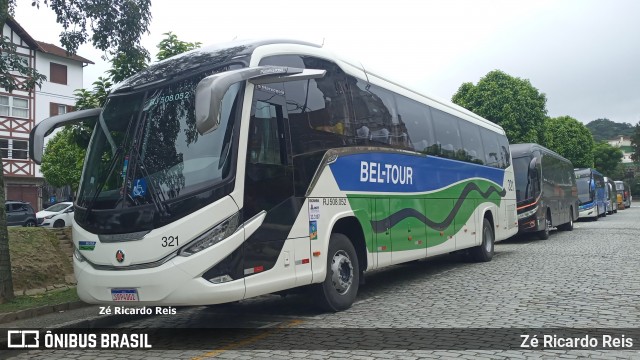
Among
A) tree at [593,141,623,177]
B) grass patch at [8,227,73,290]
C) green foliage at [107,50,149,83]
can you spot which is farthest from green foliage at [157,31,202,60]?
tree at [593,141,623,177]

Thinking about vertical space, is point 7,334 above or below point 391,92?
below

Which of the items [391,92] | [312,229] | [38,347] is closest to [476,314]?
[312,229]

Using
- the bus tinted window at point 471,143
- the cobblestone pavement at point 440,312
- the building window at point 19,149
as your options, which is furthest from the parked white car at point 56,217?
the cobblestone pavement at point 440,312

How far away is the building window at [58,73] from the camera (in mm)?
46875

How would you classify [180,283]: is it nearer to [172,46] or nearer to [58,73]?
[172,46]

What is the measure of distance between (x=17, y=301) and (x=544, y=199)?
17553 millimetres

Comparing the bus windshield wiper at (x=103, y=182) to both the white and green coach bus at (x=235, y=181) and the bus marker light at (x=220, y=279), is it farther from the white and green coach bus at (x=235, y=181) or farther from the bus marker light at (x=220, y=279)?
the bus marker light at (x=220, y=279)

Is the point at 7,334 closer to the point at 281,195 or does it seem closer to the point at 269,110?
the point at 281,195

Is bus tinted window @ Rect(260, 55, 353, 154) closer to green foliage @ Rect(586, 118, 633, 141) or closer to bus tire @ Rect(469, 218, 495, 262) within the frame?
bus tire @ Rect(469, 218, 495, 262)

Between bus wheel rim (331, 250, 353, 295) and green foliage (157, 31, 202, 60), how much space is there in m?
6.42

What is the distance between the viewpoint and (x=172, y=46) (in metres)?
12.2

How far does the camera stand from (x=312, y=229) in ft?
24.0

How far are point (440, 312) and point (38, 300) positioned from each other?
6.09m

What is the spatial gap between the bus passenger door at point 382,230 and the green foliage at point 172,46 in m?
5.72
